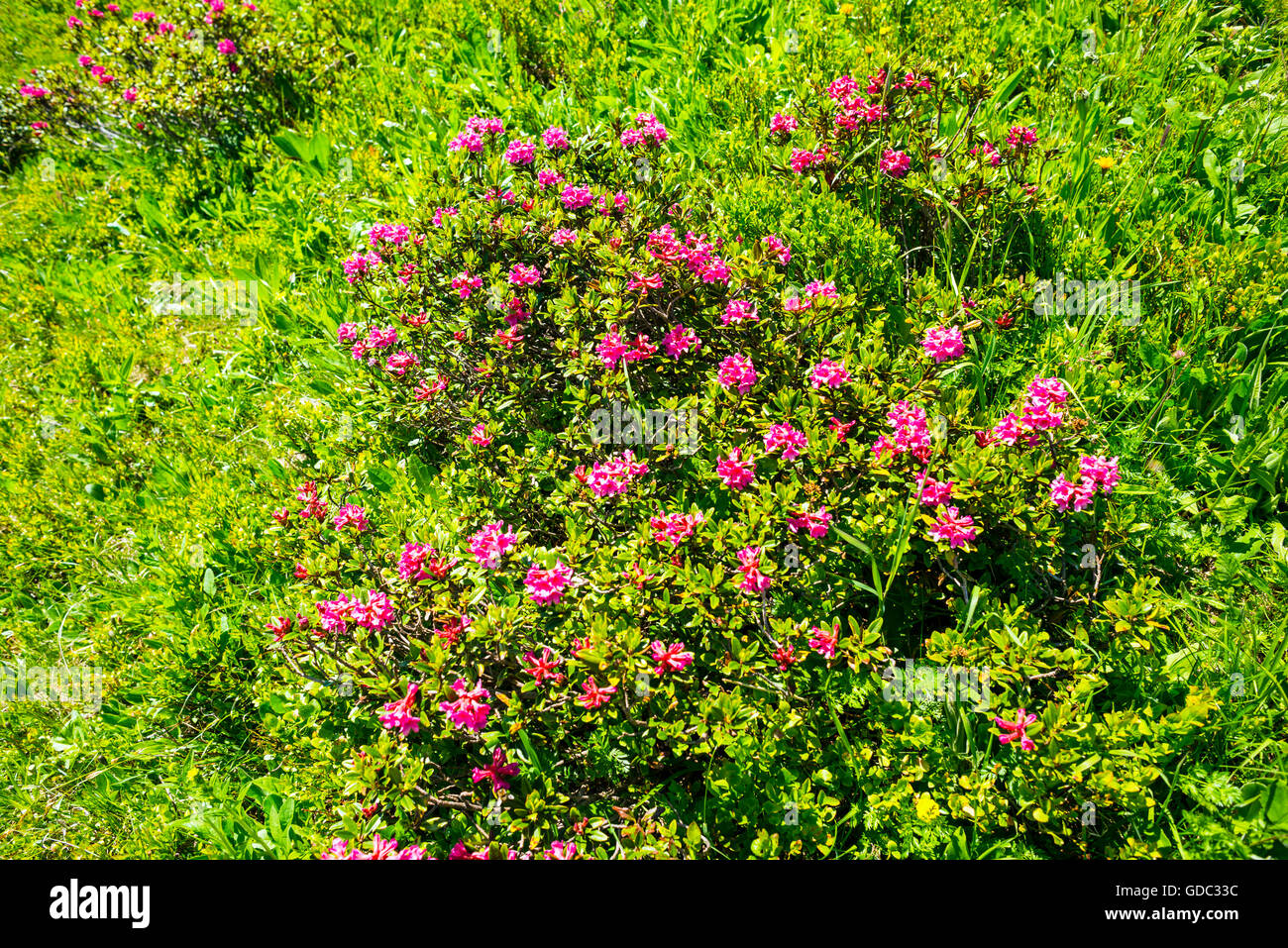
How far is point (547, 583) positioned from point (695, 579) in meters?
0.48

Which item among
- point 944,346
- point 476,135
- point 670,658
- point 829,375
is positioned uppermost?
point 476,135

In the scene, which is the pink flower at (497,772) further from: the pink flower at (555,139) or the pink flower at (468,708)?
the pink flower at (555,139)

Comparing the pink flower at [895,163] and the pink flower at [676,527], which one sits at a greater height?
the pink flower at [895,163]

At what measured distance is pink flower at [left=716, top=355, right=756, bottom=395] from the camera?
9.63 ft

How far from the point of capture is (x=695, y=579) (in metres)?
2.55

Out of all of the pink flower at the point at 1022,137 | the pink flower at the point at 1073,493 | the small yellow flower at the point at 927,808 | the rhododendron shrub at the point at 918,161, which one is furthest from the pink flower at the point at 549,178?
the small yellow flower at the point at 927,808

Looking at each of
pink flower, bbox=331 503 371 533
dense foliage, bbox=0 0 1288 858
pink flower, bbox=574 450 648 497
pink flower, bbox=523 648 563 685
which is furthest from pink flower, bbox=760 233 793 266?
pink flower, bbox=331 503 371 533

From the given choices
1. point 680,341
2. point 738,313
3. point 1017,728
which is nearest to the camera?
point 1017,728

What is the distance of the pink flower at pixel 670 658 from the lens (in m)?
2.42

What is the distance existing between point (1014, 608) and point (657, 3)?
4.47 m

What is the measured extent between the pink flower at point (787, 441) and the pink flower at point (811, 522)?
0.68 ft

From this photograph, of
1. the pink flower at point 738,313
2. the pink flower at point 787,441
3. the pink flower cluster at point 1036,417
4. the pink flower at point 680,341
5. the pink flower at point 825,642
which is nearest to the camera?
the pink flower at point 825,642

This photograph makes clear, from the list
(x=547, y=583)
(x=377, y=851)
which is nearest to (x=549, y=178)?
(x=547, y=583)

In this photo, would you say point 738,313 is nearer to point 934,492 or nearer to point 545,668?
point 934,492
